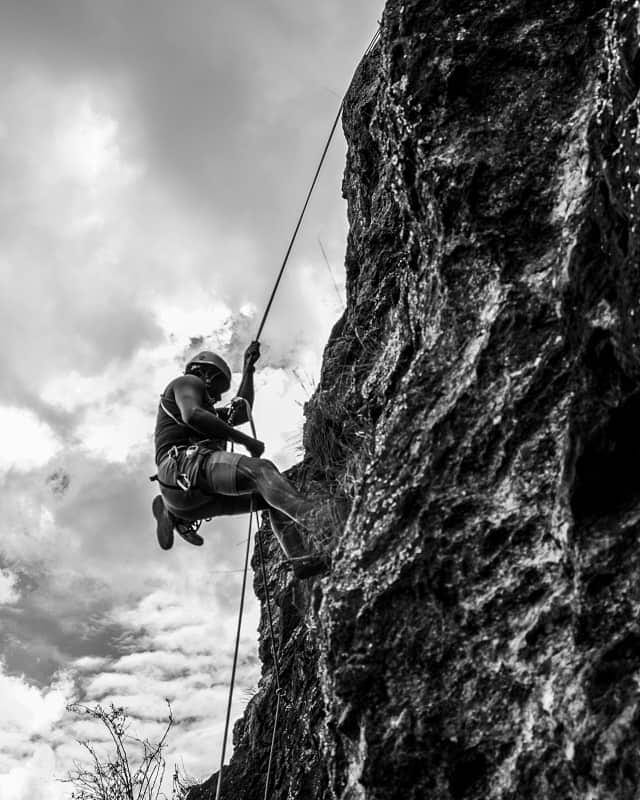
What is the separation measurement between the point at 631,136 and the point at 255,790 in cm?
634

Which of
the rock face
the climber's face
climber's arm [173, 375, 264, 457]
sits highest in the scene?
the climber's face

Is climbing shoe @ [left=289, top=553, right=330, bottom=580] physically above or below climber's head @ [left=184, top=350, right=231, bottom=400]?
below

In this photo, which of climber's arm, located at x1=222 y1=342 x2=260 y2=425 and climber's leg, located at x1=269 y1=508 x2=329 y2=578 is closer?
climber's leg, located at x1=269 y1=508 x2=329 y2=578

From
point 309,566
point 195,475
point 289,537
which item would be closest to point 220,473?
point 195,475

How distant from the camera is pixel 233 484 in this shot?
234 inches

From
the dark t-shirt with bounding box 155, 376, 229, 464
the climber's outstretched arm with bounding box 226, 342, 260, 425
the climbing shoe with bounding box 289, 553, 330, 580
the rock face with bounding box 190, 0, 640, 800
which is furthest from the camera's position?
the climber's outstretched arm with bounding box 226, 342, 260, 425

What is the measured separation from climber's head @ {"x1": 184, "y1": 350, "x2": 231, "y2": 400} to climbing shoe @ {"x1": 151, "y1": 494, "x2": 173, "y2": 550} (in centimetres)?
100

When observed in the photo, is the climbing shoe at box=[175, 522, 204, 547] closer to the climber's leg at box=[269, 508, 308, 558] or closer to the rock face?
the climber's leg at box=[269, 508, 308, 558]

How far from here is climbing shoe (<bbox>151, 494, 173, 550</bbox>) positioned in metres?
6.87

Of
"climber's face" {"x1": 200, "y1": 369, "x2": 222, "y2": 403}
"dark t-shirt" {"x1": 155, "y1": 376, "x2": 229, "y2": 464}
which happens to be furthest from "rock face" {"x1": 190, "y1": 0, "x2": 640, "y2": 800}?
"climber's face" {"x1": 200, "y1": 369, "x2": 222, "y2": 403}

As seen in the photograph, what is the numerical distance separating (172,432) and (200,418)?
19.0 inches

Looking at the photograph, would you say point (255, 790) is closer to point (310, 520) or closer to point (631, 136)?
point (310, 520)

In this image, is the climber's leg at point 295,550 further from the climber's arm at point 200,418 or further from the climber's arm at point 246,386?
the climber's arm at point 246,386

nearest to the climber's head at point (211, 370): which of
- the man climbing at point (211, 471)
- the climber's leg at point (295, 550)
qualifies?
the man climbing at point (211, 471)
